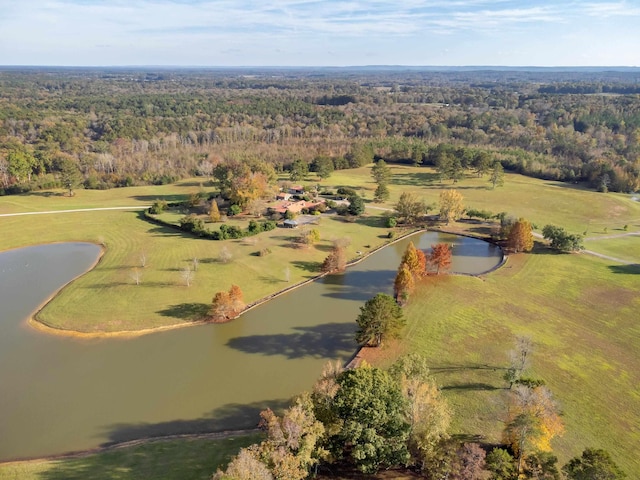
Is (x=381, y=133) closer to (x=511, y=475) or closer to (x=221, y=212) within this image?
(x=221, y=212)

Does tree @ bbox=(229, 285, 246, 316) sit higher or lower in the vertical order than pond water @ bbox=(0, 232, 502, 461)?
higher

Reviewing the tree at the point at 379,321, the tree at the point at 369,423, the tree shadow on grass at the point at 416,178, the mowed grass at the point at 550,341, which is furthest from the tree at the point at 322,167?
the tree at the point at 369,423

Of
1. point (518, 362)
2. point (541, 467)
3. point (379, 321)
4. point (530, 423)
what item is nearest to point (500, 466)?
point (541, 467)

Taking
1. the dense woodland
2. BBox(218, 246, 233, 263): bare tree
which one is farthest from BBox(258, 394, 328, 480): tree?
Result: the dense woodland

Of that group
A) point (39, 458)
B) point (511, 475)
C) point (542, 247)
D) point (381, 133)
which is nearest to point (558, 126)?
point (381, 133)

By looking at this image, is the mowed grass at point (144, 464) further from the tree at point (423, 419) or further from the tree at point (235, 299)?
the tree at point (235, 299)

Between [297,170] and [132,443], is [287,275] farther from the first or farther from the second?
[297,170]

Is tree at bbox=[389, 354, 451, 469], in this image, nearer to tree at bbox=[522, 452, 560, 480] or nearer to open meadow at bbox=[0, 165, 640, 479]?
tree at bbox=[522, 452, 560, 480]
